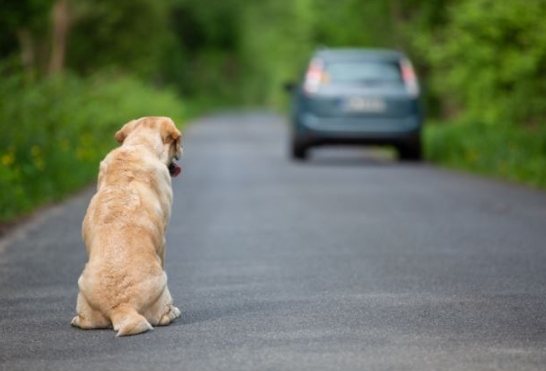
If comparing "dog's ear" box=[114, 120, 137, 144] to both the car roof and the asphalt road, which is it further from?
the car roof

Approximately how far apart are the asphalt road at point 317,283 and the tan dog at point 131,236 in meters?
0.13

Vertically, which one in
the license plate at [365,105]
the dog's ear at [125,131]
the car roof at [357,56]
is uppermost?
the dog's ear at [125,131]

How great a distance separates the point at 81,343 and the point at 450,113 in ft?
81.5

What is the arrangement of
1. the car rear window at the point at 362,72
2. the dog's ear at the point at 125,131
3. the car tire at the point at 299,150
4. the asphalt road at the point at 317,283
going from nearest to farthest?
1. the asphalt road at the point at 317,283
2. the dog's ear at the point at 125,131
3. the car rear window at the point at 362,72
4. the car tire at the point at 299,150

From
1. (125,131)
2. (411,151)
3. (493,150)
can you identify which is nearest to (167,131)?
(125,131)

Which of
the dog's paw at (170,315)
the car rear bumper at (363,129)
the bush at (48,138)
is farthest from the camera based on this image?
the car rear bumper at (363,129)

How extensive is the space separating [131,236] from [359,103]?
1545 cm

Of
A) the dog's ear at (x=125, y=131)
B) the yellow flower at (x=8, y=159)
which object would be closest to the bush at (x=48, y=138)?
the yellow flower at (x=8, y=159)

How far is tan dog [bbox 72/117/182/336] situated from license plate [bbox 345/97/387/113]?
14587 mm

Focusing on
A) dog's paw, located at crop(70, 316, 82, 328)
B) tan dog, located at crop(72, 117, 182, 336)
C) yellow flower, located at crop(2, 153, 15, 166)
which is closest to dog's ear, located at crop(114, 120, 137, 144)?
tan dog, located at crop(72, 117, 182, 336)

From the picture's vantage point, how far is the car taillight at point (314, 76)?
72.8ft

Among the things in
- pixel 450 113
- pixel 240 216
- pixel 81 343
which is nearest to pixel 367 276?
pixel 81 343

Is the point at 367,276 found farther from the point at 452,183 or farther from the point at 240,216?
the point at 452,183

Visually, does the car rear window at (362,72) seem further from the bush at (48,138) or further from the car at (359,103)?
the bush at (48,138)
